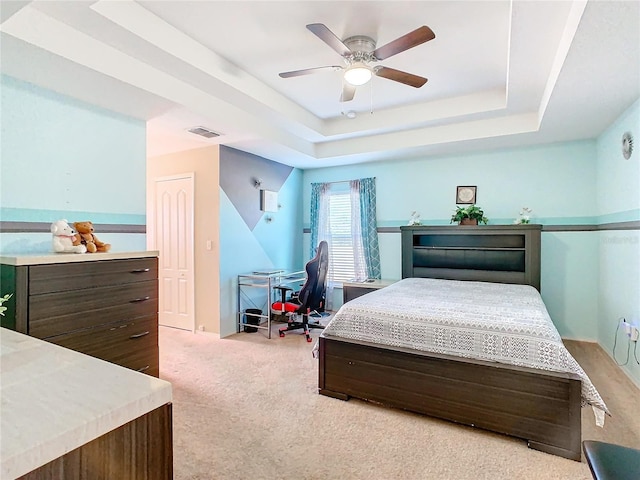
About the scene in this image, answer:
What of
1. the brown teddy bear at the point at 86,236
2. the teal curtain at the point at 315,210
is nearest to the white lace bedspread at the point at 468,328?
the brown teddy bear at the point at 86,236

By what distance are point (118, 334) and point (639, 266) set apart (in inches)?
167

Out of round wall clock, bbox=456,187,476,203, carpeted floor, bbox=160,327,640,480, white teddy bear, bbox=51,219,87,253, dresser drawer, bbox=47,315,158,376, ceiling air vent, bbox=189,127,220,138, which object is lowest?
carpeted floor, bbox=160,327,640,480

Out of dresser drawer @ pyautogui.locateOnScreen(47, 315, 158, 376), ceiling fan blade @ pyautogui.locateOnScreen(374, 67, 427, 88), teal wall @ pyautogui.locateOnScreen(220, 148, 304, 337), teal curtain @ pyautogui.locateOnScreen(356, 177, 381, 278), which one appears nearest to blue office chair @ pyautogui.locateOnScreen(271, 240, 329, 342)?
teal wall @ pyautogui.locateOnScreen(220, 148, 304, 337)

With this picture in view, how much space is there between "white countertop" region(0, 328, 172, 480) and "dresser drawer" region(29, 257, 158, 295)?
49.0 inches

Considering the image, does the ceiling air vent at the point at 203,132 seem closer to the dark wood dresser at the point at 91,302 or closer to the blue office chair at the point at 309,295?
the dark wood dresser at the point at 91,302

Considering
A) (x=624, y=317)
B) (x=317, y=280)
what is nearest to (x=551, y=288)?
(x=624, y=317)

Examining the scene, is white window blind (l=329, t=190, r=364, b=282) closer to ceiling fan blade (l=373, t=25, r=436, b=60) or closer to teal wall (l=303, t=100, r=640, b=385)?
teal wall (l=303, t=100, r=640, b=385)

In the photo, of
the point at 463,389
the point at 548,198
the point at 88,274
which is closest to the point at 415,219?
the point at 548,198

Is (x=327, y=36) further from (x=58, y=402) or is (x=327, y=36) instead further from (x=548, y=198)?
(x=548, y=198)

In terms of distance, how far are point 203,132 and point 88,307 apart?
231cm

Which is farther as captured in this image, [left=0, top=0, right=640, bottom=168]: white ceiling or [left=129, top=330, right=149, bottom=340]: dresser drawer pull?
[left=129, top=330, right=149, bottom=340]: dresser drawer pull

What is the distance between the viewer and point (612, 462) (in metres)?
1.03

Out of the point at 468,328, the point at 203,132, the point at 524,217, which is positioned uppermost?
the point at 203,132

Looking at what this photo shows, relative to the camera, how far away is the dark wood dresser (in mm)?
1941
